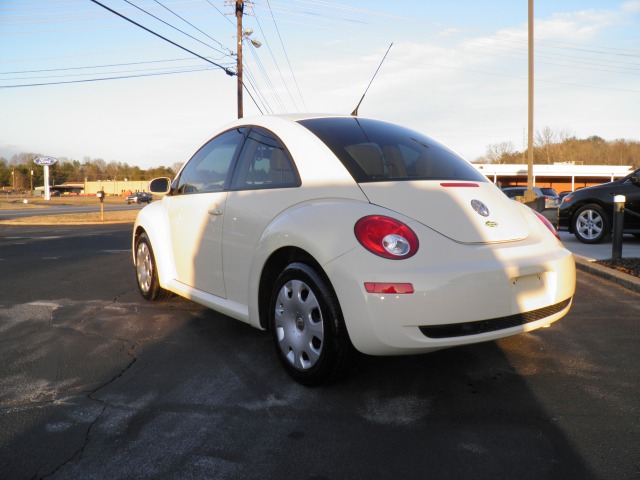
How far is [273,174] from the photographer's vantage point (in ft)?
11.9

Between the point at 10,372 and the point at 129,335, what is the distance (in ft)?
3.17

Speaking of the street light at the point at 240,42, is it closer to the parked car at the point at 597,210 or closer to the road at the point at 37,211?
the road at the point at 37,211

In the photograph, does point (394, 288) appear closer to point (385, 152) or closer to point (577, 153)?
point (385, 152)

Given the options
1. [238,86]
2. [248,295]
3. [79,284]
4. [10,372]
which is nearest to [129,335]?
[10,372]

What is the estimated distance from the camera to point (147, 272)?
536 centimetres

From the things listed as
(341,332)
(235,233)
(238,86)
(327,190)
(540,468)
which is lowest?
(540,468)

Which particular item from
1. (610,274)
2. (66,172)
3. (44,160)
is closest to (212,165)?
(610,274)

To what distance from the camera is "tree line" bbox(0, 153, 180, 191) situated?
5418 inches

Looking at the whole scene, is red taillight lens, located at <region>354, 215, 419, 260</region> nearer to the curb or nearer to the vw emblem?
the vw emblem

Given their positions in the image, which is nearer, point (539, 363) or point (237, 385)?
point (237, 385)

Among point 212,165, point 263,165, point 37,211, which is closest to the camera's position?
point 263,165

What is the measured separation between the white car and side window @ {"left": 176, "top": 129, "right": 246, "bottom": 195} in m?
0.03

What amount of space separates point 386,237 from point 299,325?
775 millimetres

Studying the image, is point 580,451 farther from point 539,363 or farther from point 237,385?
point 237,385
